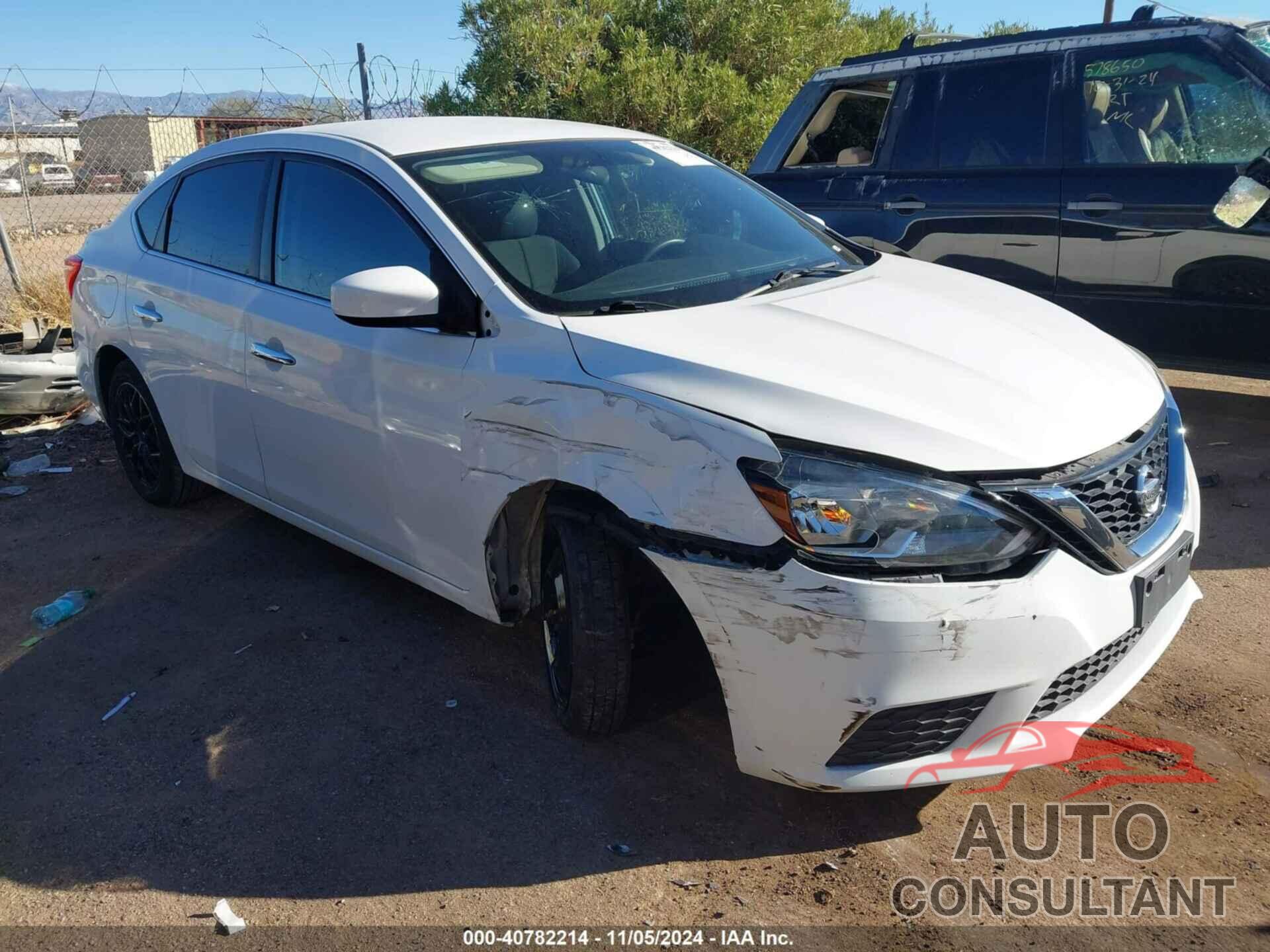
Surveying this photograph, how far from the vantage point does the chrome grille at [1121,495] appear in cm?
250

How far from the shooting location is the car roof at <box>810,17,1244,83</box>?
529cm

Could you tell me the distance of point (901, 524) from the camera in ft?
7.79

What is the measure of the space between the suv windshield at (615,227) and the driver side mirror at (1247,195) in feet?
3.89

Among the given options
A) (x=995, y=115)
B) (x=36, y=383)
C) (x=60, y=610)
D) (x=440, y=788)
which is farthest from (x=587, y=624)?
(x=36, y=383)

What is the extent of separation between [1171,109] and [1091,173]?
0.46 metres

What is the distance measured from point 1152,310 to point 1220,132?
0.88m

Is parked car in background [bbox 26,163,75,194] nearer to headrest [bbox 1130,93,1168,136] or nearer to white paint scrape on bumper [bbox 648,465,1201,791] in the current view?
headrest [bbox 1130,93,1168,136]

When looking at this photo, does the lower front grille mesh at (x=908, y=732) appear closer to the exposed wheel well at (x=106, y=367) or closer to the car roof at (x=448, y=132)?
the car roof at (x=448, y=132)

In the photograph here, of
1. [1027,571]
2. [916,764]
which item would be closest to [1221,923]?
[916,764]

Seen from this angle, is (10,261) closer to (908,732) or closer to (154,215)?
(154,215)

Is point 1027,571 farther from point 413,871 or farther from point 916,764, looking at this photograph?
point 413,871

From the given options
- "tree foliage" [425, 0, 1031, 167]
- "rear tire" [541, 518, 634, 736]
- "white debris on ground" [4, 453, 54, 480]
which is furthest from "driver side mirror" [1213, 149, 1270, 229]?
"tree foliage" [425, 0, 1031, 167]

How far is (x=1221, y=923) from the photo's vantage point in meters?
2.41

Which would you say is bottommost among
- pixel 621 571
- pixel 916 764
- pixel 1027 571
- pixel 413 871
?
pixel 413 871
